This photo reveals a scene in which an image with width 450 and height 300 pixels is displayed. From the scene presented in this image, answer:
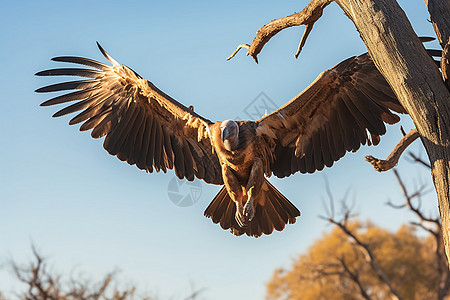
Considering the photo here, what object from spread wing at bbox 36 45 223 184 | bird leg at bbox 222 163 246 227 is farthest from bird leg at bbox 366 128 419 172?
spread wing at bbox 36 45 223 184

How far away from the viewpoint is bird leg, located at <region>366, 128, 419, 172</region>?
4.15 m

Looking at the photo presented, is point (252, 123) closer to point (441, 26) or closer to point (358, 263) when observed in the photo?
point (441, 26)

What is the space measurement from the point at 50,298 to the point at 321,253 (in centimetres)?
1588

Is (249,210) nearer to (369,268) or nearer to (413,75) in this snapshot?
(413,75)

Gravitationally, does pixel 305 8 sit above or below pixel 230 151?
above

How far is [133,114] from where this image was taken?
658 centimetres

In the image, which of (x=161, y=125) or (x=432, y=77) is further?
(x=161, y=125)

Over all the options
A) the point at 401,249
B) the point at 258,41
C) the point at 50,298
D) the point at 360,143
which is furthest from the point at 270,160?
the point at 401,249

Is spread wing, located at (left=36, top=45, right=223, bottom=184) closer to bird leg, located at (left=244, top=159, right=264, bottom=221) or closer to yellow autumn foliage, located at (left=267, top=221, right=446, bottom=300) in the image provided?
bird leg, located at (left=244, top=159, right=264, bottom=221)

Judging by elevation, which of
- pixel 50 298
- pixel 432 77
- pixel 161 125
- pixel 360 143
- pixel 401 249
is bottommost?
pixel 401 249

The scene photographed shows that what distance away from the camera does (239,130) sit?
572cm

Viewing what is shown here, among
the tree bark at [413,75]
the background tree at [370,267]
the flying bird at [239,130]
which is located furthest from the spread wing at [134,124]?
the background tree at [370,267]

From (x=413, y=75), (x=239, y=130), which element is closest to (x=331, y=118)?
(x=239, y=130)

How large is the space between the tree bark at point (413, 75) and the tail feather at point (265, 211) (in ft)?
8.56
